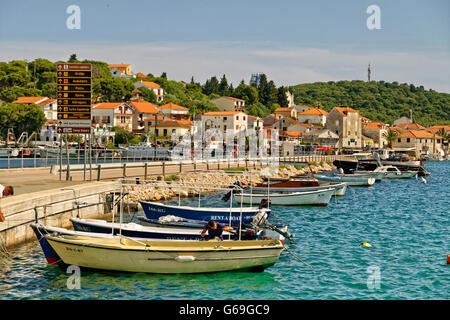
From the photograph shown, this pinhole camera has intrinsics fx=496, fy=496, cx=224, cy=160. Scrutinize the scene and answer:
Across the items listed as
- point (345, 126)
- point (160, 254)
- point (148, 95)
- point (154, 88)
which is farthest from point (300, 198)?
point (154, 88)

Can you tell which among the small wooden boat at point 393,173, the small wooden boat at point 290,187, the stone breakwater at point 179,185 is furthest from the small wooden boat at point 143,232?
the small wooden boat at point 393,173

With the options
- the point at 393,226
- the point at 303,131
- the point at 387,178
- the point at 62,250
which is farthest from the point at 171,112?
the point at 62,250

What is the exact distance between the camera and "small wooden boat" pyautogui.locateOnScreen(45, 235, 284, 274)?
59.1ft

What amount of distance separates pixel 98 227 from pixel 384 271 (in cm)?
1177

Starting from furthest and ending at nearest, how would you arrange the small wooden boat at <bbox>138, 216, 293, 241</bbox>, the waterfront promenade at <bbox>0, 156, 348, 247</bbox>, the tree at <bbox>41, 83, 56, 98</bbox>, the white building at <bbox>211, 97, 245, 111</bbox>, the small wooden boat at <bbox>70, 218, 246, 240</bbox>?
the white building at <bbox>211, 97, 245, 111</bbox>, the tree at <bbox>41, 83, 56, 98</bbox>, the small wooden boat at <bbox>138, 216, 293, 241</bbox>, the waterfront promenade at <bbox>0, 156, 348, 247</bbox>, the small wooden boat at <bbox>70, 218, 246, 240</bbox>

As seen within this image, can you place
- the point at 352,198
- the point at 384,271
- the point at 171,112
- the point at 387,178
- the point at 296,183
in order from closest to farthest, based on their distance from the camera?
the point at 384,271
the point at 296,183
the point at 352,198
the point at 387,178
the point at 171,112

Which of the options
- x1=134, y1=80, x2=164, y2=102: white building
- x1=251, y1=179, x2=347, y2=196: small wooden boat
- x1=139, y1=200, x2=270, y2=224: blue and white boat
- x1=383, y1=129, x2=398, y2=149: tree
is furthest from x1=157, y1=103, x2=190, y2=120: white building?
x1=139, y1=200, x2=270, y2=224: blue and white boat

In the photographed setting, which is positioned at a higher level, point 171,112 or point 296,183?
point 171,112

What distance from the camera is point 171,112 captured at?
146m

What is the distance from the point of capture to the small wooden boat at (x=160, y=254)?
18016 mm

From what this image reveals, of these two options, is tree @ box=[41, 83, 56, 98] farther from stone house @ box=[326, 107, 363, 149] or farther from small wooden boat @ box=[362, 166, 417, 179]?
small wooden boat @ box=[362, 166, 417, 179]

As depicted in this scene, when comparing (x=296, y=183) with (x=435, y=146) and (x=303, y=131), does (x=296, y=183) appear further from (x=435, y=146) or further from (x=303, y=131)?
(x=435, y=146)

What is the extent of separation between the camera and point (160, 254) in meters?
18.1

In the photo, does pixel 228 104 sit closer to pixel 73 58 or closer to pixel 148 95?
pixel 148 95
